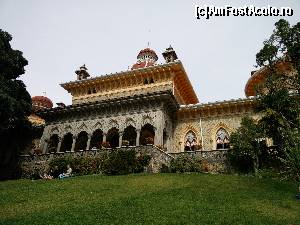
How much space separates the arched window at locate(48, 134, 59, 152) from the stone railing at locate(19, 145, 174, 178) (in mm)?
2556

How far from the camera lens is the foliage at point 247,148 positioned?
20922 mm

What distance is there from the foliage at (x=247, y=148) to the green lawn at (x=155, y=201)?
3.39m

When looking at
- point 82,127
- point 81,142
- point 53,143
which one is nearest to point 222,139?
point 82,127

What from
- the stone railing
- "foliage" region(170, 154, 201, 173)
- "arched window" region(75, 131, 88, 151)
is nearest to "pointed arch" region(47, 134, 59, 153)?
"arched window" region(75, 131, 88, 151)

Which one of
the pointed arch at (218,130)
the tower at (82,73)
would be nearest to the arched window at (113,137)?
the pointed arch at (218,130)

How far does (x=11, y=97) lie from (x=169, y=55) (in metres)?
13.9

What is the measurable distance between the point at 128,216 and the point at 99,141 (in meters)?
19.3

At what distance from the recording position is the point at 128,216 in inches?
424

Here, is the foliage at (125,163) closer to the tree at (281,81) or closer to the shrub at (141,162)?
the shrub at (141,162)

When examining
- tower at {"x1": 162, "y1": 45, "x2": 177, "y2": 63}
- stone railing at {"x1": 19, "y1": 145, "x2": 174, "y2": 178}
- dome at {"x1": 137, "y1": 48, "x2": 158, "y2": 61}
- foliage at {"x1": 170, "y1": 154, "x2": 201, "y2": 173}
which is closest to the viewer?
stone railing at {"x1": 19, "y1": 145, "x2": 174, "y2": 178}

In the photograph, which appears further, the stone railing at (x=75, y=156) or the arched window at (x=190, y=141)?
the arched window at (x=190, y=141)

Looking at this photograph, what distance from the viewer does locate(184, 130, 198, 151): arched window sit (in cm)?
2753

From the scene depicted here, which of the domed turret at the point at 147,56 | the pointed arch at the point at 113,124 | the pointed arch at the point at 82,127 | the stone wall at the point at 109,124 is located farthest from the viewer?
the domed turret at the point at 147,56

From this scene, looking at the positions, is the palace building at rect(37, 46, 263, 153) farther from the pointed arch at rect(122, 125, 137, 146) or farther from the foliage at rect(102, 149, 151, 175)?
the foliage at rect(102, 149, 151, 175)
